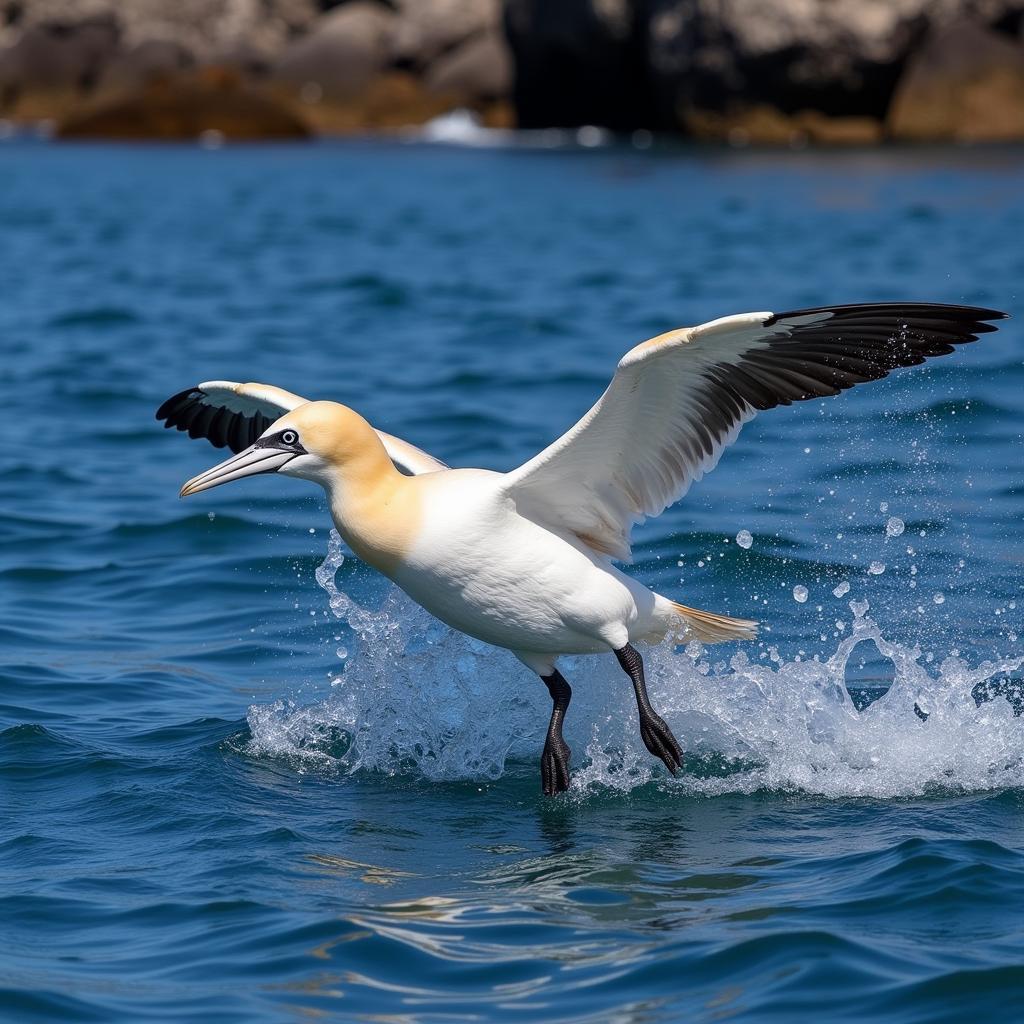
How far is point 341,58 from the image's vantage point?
56.8 metres

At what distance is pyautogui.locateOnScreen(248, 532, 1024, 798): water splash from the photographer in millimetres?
6500

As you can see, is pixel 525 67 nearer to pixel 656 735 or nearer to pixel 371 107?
pixel 371 107

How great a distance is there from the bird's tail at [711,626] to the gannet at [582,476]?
0.23 meters

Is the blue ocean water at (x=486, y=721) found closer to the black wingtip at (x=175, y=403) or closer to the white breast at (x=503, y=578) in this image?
the white breast at (x=503, y=578)

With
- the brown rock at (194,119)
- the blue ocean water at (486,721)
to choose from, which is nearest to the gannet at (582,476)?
the blue ocean water at (486,721)

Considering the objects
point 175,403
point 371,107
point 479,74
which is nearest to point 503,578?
point 175,403

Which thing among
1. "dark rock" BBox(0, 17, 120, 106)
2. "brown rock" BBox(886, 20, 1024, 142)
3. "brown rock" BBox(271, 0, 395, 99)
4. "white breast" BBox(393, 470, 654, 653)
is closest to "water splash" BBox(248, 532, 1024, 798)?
"white breast" BBox(393, 470, 654, 653)

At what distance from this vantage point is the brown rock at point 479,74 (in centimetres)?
5353

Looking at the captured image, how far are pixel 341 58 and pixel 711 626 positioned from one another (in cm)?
5245

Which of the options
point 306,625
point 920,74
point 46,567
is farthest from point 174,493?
point 920,74

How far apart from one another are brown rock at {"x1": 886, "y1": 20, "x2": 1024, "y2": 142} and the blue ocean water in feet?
72.3

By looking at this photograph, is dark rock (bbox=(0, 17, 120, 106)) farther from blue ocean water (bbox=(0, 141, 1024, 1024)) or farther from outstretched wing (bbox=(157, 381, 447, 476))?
outstretched wing (bbox=(157, 381, 447, 476))

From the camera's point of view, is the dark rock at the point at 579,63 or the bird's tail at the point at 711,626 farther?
the dark rock at the point at 579,63

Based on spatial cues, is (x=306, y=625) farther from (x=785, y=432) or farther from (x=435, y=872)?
(x=785, y=432)
